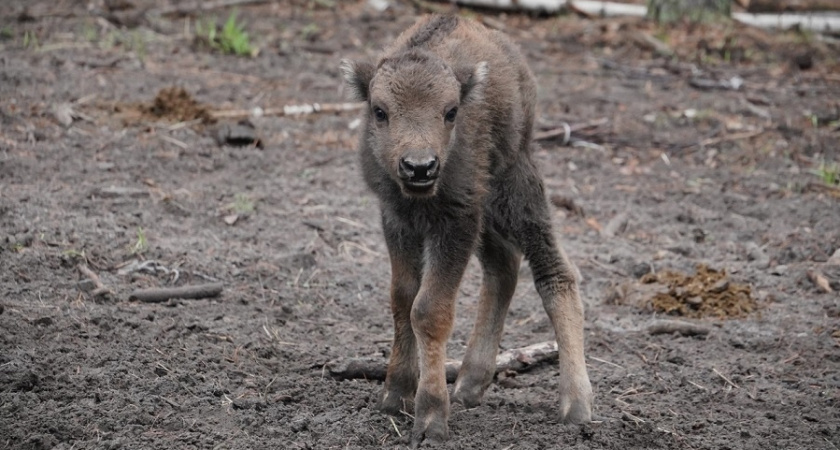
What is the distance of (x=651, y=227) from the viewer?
33.4 feet

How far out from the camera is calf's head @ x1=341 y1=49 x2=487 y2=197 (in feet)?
18.1

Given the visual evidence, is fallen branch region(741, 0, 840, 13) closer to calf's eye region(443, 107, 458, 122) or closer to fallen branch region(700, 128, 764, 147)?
fallen branch region(700, 128, 764, 147)

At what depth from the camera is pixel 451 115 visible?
19.5 feet

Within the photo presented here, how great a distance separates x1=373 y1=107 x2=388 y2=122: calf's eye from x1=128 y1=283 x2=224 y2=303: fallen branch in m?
2.36

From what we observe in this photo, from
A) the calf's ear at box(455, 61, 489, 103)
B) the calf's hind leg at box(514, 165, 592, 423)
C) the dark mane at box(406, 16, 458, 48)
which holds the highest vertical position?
the dark mane at box(406, 16, 458, 48)

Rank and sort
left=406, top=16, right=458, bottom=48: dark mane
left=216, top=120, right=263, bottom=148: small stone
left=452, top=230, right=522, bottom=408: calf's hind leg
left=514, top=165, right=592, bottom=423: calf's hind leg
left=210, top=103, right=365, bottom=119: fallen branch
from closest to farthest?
left=406, top=16, right=458, bottom=48: dark mane → left=514, top=165, right=592, bottom=423: calf's hind leg → left=452, top=230, right=522, bottom=408: calf's hind leg → left=216, top=120, right=263, bottom=148: small stone → left=210, top=103, right=365, bottom=119: fallen branch

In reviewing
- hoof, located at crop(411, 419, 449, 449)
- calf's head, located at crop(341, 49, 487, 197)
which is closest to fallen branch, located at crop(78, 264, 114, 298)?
calf's head, located at crop(341, 49, 487, 197)

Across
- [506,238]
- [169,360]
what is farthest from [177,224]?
[506,238]

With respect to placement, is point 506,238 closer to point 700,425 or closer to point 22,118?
point 700,425

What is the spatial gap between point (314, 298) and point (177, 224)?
1697mm

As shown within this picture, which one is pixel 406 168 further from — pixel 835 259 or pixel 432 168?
pixel 835 259

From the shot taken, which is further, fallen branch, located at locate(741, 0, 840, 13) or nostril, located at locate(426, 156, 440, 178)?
fallen branch, located at locate(741, 0, 840, 13)

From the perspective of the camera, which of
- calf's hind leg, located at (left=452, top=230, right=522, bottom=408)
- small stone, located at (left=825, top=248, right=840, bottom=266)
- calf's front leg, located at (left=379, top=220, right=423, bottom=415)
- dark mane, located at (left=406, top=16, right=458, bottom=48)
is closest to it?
calf's front leg, located at (left=379, top=220, right=423, bottom=415)

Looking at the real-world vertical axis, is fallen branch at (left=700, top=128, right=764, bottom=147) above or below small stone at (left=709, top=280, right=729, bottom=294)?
below
